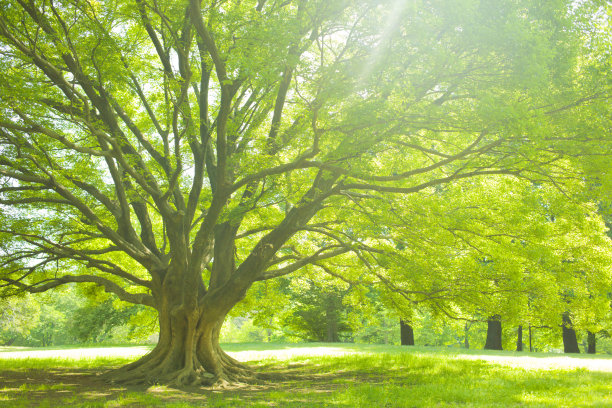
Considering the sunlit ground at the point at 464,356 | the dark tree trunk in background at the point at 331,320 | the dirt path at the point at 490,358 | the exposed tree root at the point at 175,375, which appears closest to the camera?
the exposed tree root at the point at 175,375

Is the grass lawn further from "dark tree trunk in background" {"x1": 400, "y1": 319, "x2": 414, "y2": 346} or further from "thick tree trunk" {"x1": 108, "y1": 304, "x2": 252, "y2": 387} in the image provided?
"dark tree trunk in background" {"x1": 400, "y1": 319, "x2": 414, "y2": 346}

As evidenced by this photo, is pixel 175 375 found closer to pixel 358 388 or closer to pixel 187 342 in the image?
pixel 187 342

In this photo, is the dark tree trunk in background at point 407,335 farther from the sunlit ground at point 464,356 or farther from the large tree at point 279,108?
the large tree at point 279,108

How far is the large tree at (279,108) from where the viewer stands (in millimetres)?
7379

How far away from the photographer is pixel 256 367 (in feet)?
49.0

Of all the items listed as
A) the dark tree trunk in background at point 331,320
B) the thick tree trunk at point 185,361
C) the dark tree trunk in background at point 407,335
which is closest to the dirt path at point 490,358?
the thick tree trunk at point 185,361

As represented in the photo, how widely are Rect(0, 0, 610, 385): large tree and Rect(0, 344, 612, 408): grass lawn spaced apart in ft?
6.12

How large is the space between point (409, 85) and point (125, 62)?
22.9 ft

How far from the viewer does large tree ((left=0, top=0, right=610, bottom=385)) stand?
24.2 feet

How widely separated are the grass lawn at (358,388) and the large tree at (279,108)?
1867mm

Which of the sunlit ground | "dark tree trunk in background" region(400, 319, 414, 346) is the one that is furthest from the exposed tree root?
"dark tree trunk in background" region(400, 319, 414, 346)

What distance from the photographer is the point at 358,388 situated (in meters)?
8.98

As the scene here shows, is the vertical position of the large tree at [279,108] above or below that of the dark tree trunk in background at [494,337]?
above

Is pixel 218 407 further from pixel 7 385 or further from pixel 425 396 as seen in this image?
pixel 7 385
